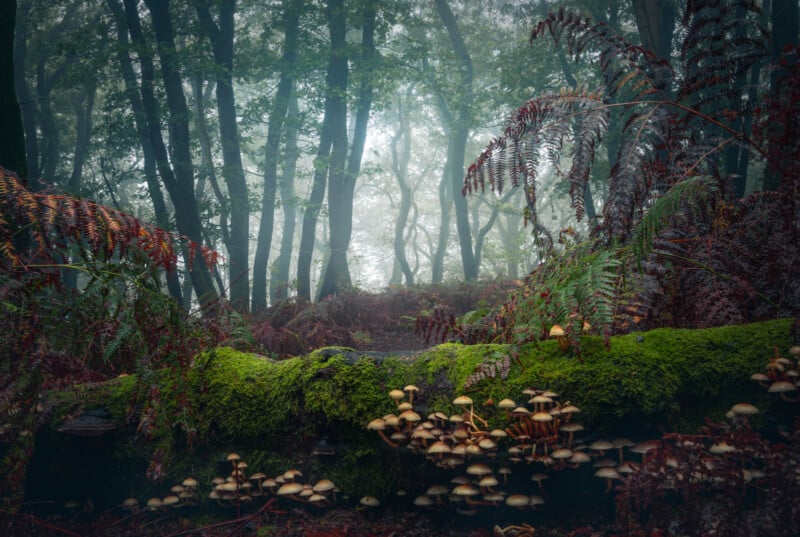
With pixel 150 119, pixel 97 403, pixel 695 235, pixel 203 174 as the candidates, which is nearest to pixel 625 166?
pixel 695 235

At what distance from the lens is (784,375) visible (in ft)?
8.28

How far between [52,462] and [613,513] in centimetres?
402

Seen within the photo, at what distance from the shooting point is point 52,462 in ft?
11.6

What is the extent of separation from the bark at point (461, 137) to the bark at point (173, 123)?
1052 cm

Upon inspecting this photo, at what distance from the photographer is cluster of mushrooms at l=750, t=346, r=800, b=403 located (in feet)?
8.05

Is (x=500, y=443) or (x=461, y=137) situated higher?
(x=461, y=137)

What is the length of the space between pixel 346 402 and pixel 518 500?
123 cm

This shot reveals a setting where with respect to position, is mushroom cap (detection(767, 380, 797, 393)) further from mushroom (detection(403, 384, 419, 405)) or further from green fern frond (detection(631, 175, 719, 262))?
mushroom (detection(403, 384, 419, 405))

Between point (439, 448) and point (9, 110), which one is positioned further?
point (9, 110)

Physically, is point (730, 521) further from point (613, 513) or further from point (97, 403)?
point (97, 403)

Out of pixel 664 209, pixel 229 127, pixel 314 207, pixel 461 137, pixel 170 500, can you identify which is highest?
pixel 461 137

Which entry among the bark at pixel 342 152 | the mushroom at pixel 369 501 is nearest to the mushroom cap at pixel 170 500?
the mushroom at pixel 369 501

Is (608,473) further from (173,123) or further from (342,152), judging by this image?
(342,152)

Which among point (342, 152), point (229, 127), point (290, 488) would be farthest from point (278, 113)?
point (290, 488)
